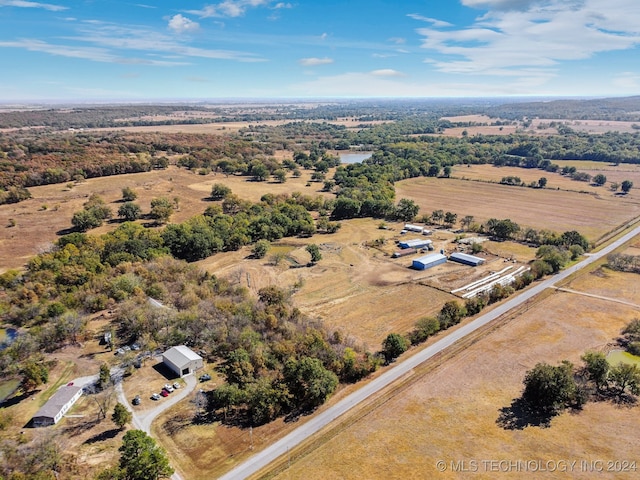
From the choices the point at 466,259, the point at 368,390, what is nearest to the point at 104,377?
the point at 368,390

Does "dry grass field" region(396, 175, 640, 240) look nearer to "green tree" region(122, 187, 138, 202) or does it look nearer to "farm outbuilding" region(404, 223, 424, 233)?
"farm outbuilding" region(404, 223, 424, 233)

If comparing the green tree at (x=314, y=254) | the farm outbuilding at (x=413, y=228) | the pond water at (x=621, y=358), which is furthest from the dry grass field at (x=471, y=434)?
the farm outbuilding at (x=413, y=228)

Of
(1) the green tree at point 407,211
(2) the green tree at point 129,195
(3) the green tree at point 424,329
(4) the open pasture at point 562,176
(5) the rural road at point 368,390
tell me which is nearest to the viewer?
(5) the rural road at point 368,390

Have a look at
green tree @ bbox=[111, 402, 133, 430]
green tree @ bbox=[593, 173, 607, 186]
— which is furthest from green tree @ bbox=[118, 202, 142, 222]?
green tree @ bbox=[593, 173, 607, 186]

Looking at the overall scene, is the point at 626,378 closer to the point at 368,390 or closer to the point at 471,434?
the point at 471,434

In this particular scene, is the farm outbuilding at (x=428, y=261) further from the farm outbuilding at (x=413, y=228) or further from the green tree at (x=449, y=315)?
the green tree at (x=449, y=315)
